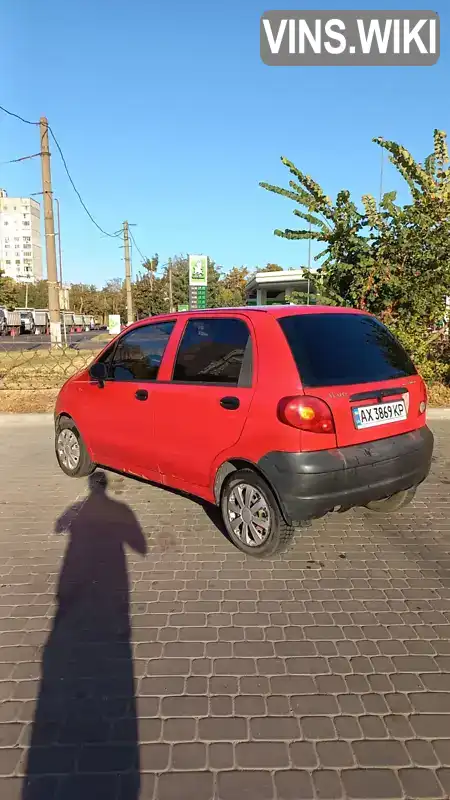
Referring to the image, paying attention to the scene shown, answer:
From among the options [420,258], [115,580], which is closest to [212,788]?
[115,580]

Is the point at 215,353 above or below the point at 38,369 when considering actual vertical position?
above

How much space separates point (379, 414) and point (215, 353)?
126 centimetres

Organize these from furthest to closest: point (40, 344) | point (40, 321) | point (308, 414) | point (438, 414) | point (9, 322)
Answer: point (40, 321)
point (9, 322)
point (40, 344)
point (438, 414)
point (308, 414)

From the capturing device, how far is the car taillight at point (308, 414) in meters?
3.20

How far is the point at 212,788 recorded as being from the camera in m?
1.87

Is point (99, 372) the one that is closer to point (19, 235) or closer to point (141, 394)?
point (141, 394)

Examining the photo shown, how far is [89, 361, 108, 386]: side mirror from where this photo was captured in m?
4.80

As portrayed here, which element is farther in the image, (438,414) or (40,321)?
(40,321)

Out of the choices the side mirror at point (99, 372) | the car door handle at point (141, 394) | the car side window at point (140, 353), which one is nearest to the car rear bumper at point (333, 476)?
the car door handle at point (141, 394)

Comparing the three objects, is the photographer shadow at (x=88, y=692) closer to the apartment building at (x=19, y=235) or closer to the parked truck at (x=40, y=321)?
the parked truck at (x=40, y=321)

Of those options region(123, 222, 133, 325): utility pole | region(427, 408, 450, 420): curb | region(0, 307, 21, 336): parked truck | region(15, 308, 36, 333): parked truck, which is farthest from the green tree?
region(15, 308, 36, 333): parked truck

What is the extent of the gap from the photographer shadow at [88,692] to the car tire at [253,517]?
73 cm

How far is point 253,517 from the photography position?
358 centimetres

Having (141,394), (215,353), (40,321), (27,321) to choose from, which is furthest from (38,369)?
(40,321)
